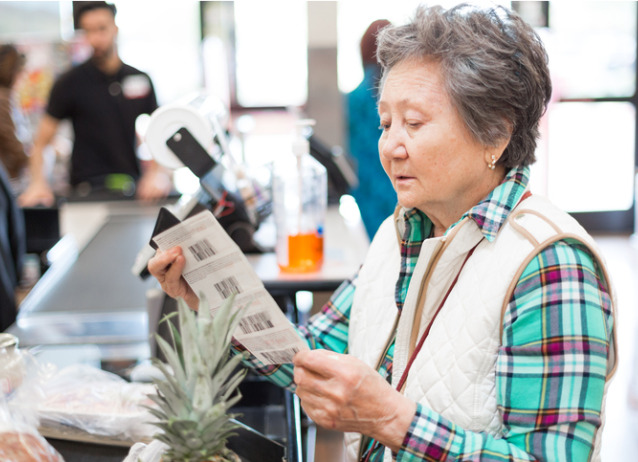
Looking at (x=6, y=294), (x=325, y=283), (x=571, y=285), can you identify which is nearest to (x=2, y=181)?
(x=6, y=294)

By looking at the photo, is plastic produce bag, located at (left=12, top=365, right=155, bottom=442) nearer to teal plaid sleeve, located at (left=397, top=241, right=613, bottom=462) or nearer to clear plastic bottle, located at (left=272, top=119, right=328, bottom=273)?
teal plaid sleeve, located at (left=397, top=241, right=613, bottom=462)

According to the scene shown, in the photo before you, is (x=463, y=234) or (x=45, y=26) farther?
(x=45, y=26)

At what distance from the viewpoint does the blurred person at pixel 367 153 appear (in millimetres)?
3082

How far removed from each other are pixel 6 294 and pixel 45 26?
531cm

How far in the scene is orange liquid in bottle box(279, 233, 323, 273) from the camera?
2078 mm

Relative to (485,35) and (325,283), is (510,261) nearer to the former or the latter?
(485,35)

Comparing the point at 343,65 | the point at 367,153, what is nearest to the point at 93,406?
the point at 367,153

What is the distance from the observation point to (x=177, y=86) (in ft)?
24.2

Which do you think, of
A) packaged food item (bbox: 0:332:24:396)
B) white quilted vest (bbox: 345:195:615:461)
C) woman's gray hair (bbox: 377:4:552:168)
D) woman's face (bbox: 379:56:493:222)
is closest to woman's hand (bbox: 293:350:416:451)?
white quilted vest (bbox: 345:195:615:461)

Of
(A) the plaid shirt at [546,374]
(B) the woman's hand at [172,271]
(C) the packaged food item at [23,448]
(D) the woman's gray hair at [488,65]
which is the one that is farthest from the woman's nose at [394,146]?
(C) the packaged food item at [23,448]

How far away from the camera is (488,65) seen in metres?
1.15

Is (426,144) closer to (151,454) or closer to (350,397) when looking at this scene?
(350,397)

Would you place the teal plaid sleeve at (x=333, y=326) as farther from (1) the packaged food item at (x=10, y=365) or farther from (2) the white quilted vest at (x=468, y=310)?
(1) the packaged food item at (x=10, y=365)

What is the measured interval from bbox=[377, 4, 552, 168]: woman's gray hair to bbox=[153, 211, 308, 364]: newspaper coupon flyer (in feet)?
1.50
